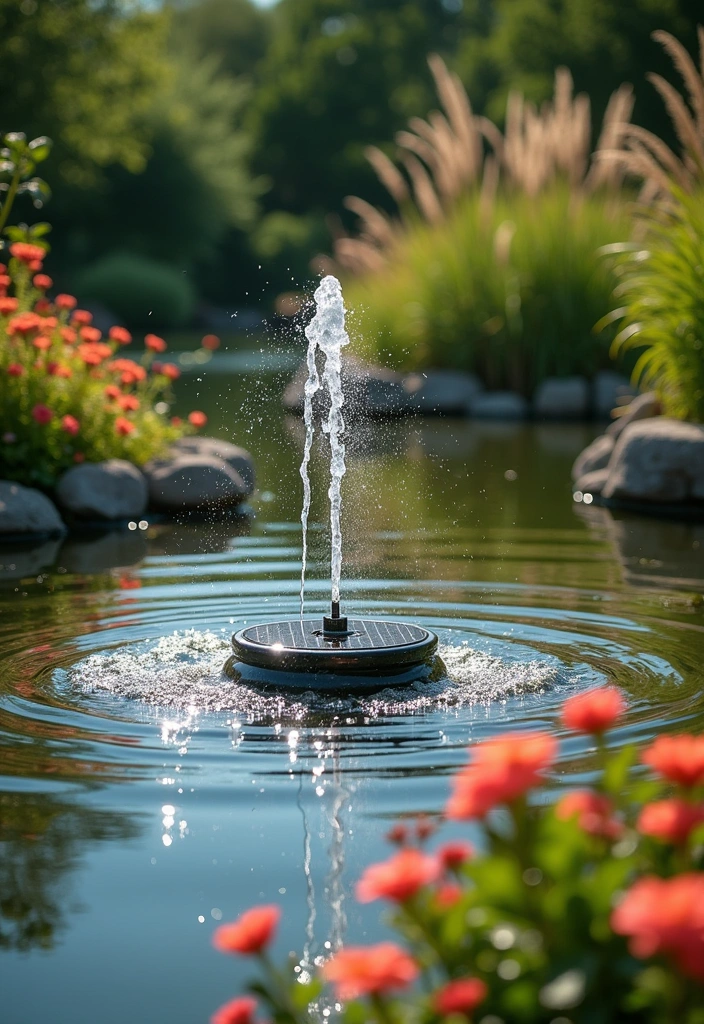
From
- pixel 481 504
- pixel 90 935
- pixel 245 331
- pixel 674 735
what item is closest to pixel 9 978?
pixel 90 935

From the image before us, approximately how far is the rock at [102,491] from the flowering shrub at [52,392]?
0.14 meters

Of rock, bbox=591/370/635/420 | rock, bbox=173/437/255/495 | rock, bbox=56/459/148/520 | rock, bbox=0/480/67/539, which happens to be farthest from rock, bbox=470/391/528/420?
rock, bbox=0/480/67/539

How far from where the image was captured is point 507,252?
1625 centimetres

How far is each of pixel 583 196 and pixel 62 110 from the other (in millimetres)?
21180

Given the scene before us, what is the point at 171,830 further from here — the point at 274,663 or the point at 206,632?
the point at 206,632

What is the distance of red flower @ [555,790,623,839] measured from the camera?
1875 mm

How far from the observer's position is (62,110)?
112 ft

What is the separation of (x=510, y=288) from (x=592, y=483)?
5.55 m

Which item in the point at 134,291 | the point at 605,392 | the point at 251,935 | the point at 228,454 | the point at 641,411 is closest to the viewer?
the point at 251,935

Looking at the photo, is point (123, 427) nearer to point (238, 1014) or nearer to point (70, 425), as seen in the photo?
point (70, 425)

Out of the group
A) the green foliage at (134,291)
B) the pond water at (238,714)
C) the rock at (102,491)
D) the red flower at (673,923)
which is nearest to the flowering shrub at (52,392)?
the rock at (102,491)

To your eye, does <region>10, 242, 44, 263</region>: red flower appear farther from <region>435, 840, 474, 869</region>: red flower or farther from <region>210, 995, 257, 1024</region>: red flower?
<region>210, 995, 257, 1024</region>: red flower

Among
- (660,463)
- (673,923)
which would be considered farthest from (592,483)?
(673,923)

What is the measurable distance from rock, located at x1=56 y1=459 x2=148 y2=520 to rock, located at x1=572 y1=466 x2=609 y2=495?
3.54 meters
